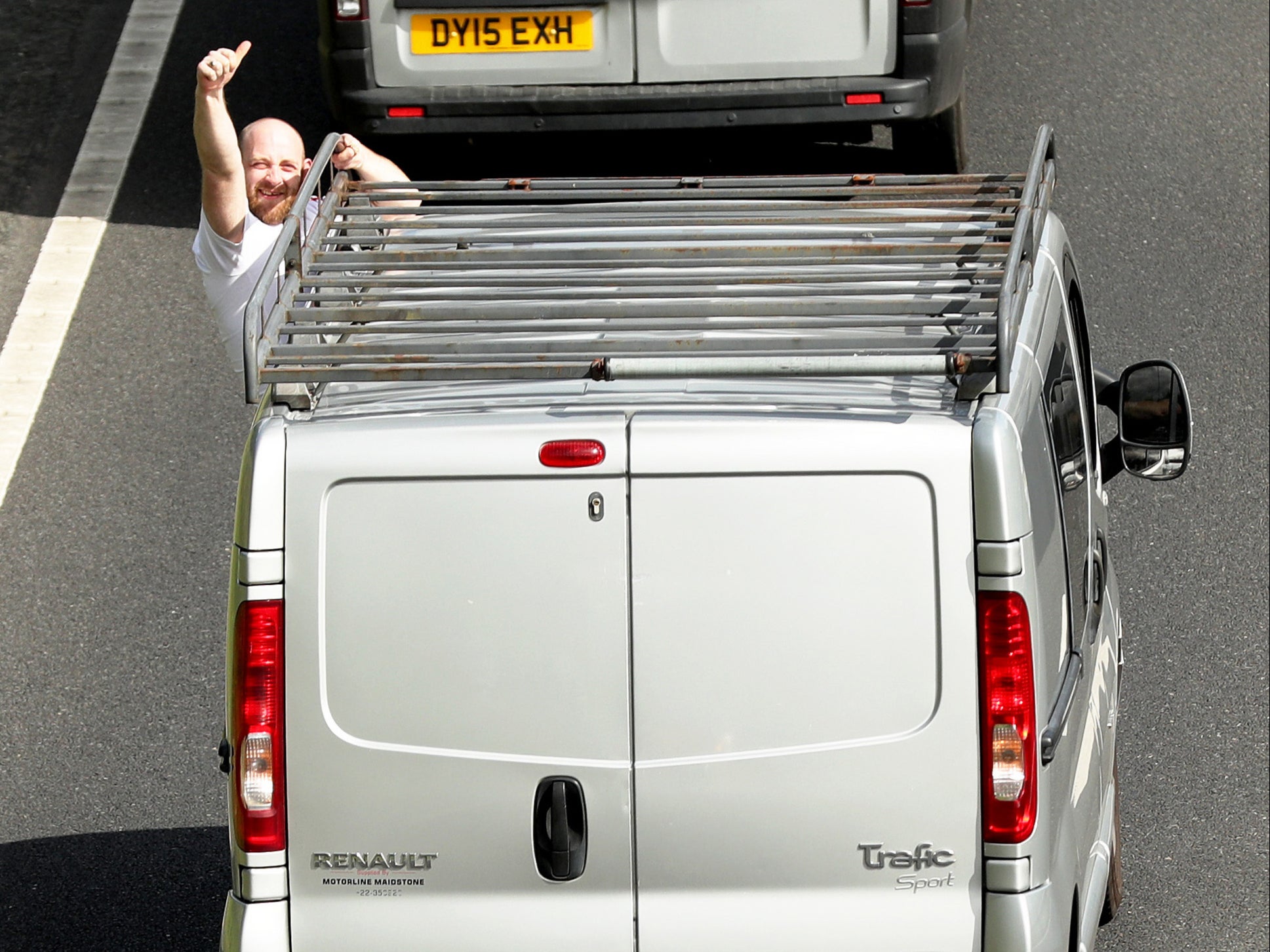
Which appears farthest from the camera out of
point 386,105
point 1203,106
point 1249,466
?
point 1203,106

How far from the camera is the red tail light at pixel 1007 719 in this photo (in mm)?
3396

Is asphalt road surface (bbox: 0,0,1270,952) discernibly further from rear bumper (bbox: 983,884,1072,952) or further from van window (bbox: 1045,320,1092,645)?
rear bumper (bbox: 983,884,1072,952)

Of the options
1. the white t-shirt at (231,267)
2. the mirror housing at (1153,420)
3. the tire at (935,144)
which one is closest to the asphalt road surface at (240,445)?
the tire at (935,144)

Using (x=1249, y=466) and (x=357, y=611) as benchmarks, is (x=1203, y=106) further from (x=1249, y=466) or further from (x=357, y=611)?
(x=357, y=611)

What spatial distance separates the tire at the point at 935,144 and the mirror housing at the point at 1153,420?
4038 mm

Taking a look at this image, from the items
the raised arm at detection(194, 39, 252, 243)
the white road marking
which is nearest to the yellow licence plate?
the white road marking

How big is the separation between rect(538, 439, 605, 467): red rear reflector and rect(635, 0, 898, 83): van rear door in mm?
4833

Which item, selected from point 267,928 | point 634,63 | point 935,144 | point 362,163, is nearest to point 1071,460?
point 267,928

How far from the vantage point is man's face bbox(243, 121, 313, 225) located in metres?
5.60

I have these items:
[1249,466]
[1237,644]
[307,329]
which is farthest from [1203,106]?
[307,329]

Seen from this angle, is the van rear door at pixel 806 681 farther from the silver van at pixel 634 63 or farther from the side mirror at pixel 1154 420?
the silver van at pixel 634 63

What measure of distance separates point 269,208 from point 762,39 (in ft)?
9.81

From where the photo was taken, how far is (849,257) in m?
4.26

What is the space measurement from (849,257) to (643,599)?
1226 millimetres
